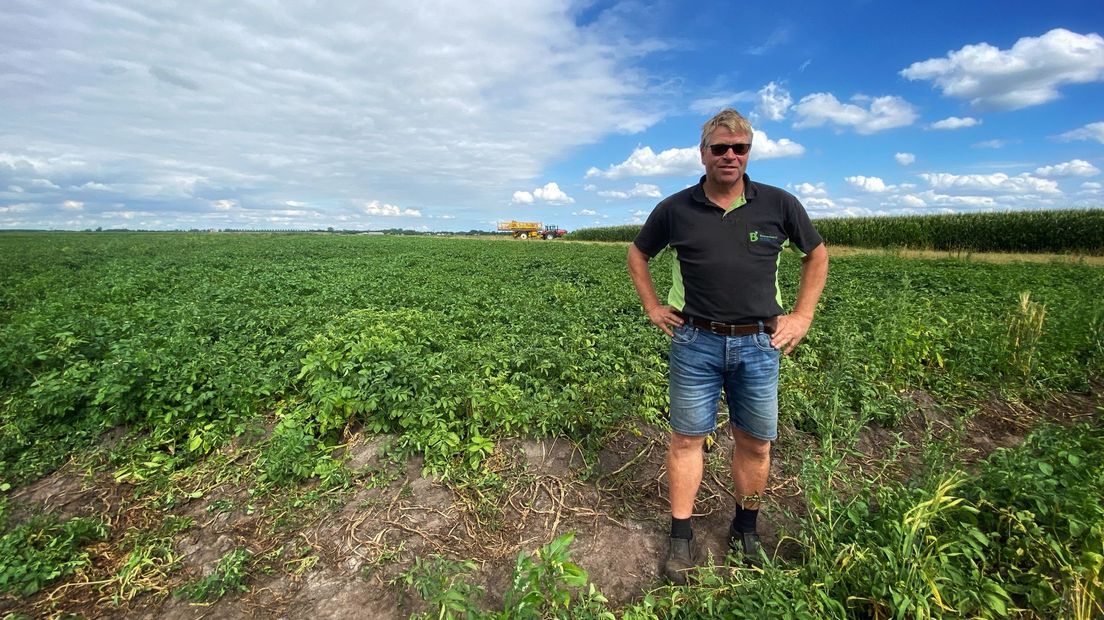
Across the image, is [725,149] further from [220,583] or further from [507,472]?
[220,583]

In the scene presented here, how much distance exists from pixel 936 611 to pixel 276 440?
4.33 meters

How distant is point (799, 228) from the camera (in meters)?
2.69

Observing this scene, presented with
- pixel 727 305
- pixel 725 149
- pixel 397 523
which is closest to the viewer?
pixel 725 149

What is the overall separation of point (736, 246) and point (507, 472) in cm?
242

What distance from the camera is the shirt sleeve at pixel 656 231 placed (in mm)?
2809

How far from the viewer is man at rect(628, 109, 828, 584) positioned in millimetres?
2604

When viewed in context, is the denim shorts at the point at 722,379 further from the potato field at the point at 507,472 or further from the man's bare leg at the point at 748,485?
the potato field at the point at 507,472

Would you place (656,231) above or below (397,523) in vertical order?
above

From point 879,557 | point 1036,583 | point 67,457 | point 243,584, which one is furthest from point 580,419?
point 67,457

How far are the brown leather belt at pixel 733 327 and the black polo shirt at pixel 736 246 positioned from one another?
30 millimetres

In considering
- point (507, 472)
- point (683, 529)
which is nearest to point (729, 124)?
point (683, 529)

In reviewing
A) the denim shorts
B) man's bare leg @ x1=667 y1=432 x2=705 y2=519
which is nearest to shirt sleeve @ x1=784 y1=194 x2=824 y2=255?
the denim shorts

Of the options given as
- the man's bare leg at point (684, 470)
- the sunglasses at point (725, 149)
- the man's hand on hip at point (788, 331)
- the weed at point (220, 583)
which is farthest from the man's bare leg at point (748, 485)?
the weed at point (220, 583)

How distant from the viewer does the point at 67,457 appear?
14.0 feet
